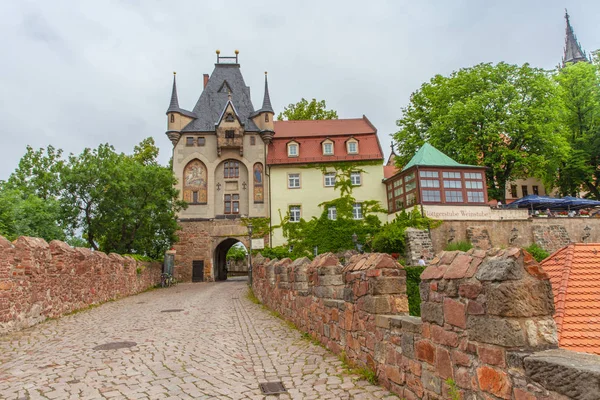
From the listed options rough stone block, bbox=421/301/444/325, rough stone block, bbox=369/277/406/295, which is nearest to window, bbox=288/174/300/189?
rough stone block, bbox=369/277/406/295

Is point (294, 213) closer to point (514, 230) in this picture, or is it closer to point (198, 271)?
point (198, 271)

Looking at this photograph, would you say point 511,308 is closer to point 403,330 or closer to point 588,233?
point 403,330

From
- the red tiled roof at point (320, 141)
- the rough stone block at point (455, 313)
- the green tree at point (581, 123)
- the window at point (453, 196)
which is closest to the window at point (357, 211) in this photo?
the red tiled roof at point (320, 141)

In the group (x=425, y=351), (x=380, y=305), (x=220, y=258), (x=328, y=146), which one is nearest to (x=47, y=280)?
(x=380, y=305)

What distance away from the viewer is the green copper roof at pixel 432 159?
31.1 meters

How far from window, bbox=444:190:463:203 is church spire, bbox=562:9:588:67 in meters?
59.6

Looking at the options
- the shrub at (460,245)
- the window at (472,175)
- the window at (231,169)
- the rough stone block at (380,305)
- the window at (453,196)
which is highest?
the window at (231,169)

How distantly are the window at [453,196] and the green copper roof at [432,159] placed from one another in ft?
6.25

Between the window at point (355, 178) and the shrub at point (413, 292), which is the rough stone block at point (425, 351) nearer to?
A: the shrub at point (413, 292)

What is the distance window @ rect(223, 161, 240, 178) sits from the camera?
37375mm

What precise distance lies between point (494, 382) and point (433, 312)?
A: 2.77ft

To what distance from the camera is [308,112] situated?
152 ft

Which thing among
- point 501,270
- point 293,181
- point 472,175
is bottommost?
point 501,270

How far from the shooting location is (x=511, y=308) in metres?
2.88
